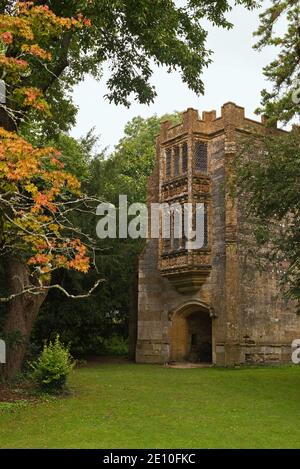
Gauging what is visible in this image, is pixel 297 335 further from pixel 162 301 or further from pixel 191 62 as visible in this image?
pixel 191 62

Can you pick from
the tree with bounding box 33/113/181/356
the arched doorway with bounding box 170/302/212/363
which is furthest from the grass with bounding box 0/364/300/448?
the tree with bounding box 33/113/181/356

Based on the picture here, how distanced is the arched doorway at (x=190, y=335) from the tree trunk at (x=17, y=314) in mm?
9763

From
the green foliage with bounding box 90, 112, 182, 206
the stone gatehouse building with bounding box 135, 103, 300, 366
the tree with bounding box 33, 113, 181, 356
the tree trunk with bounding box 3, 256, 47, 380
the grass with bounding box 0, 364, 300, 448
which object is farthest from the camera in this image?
the green foliage with bounding box 90, 112, 182, 206

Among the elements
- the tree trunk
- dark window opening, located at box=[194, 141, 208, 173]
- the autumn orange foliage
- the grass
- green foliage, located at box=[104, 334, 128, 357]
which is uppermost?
dark window opening, located at box=[194, 141, 208, 173]

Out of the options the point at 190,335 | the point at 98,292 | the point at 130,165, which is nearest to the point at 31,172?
the point at 98,292

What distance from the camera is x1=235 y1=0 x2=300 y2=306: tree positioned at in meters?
13.3

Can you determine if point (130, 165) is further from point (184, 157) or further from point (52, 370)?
point (52, 370)

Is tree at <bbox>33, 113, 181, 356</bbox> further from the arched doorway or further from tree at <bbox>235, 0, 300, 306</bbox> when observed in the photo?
tree at <bbox>235, 0, 300, 306</bbox>

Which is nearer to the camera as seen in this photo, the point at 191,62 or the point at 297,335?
the point at 191,62

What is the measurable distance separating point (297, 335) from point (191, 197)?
740 cm

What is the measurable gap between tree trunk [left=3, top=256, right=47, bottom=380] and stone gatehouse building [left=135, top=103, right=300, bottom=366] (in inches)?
346

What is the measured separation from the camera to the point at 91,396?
523 inches
